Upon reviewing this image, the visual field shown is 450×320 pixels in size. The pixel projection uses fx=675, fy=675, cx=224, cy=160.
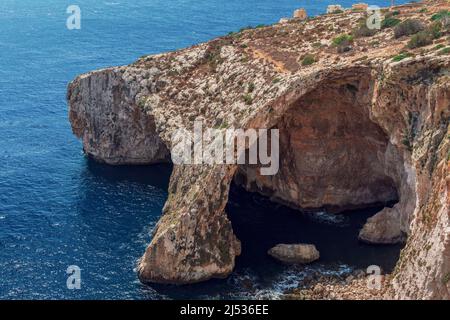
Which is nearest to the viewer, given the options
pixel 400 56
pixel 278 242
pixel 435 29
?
pixel 400 56

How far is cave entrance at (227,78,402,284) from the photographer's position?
242 ft

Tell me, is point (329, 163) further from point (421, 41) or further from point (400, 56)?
point (400, 56)

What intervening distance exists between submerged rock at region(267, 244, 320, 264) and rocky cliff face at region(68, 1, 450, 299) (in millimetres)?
4425

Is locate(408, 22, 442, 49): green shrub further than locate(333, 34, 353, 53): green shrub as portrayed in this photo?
No

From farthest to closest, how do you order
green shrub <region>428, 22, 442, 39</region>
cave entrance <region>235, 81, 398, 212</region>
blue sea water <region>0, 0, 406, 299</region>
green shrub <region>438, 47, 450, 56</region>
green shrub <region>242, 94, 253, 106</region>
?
cave entrance <region>235, 81, 398, 212</region>, green shrub <region>242, 94, 253, 106</region>, green shrub <region>428, 22, 442, 39</region>, blue sea water <region>0, 0, 406, 299</region>, green shrub <region>438, 47, 450, 56</region>

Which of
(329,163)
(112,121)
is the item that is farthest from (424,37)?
(112,121)

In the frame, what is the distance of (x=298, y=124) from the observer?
7750 cm

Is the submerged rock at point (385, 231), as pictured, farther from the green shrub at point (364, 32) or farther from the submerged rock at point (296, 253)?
the green shrub at point (364, 32)

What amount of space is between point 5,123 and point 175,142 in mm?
41304

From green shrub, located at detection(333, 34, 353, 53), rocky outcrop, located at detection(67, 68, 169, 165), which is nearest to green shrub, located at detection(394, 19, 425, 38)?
green shrub, located at detection(333, 34, 353, 53)

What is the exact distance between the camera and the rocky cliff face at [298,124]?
184ft

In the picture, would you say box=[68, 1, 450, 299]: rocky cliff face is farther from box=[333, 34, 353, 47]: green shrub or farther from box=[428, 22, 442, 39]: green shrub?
box=[333, 34, 353, 47]: green shrub

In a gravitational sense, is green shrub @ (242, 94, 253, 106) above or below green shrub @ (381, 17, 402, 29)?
below

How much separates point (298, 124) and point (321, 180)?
7488 mm
